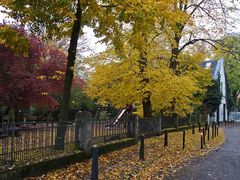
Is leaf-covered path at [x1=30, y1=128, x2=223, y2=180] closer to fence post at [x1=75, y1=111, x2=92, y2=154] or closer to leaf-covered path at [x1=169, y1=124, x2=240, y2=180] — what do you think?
leaf-covered path at [x1=169, y1=124, x2=240, y2=180]

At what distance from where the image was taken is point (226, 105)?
2542 inches

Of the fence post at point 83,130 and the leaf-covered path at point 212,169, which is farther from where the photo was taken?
the fence post at point 83,130

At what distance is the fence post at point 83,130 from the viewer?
1338cm

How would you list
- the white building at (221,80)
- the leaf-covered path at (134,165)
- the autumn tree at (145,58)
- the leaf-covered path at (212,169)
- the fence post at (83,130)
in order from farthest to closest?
the white building at (221,80)
the autumn tree at (145,58)
the fence post at (83,130)
the leaf-covered path at (212,169)
the leaf-covered path at (134,165)

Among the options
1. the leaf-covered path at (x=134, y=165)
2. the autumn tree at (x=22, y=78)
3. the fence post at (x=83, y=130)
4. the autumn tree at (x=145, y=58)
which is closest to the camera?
the leaf-covered path at (x=134, y=165)

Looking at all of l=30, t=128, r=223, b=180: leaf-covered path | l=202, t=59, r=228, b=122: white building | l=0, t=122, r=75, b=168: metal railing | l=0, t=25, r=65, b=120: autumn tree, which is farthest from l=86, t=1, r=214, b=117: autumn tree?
l=202, t=59, r=228, b=122: white building

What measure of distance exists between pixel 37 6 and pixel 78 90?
94.4ft

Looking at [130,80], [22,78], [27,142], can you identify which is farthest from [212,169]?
[22,78]

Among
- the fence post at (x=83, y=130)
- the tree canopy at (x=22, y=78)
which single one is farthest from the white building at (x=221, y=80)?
the fence post at (x=83, y=130)

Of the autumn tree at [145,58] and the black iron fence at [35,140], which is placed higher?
the autumn tree at [145,58]

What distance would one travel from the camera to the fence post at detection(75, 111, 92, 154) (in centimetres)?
1338

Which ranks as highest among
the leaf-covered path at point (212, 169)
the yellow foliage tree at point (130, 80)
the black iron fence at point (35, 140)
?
the yellow foliage tree at point (130, 80)

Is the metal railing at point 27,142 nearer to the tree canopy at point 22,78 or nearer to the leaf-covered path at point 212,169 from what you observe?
the leaf-covered path at point 212,169

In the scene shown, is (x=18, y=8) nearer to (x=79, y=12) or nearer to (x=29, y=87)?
(x=79, y=12)
